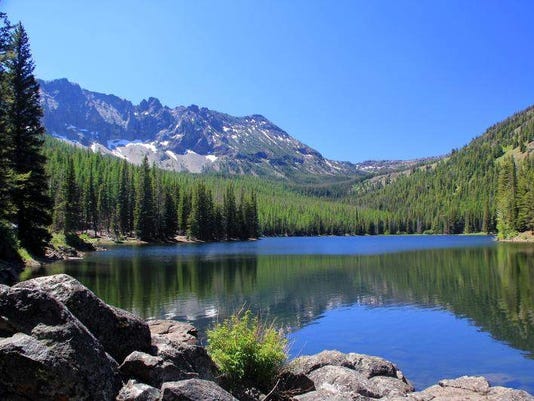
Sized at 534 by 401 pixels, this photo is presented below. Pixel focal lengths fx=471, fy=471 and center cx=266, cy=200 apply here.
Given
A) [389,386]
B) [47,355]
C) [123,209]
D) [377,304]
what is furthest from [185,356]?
[123,209]

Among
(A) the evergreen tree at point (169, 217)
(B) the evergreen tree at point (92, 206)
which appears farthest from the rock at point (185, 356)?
(A) the evergreen tree at point (169, 217)

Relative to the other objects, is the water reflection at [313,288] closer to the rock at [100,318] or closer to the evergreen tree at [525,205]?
the rock at [100,318]

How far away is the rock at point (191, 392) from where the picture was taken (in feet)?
27.7

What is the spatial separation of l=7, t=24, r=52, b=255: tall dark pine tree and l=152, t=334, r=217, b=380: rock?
168 ft

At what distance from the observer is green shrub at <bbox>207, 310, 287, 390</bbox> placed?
12477 millimetres

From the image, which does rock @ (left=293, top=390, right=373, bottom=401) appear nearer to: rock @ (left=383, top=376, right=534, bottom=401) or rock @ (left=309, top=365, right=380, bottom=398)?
rock @ (left=309, top=365, right=380, bottom=398)

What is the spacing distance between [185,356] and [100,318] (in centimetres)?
225

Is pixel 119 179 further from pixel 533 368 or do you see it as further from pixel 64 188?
pixel 533 368

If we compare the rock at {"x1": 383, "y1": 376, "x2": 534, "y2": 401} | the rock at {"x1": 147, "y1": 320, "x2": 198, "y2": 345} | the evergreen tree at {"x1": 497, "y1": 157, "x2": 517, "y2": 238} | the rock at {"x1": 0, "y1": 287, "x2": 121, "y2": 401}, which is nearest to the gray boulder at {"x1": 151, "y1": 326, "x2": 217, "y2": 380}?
the rock at {"x1": 147, "y1": 320, "x2": 198, "y2": 345}

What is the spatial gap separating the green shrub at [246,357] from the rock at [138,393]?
365 cm

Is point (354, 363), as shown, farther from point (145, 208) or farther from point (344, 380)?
point (145, 208)

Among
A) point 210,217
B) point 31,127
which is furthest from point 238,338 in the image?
point 210,217

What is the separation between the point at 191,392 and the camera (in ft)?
28.3

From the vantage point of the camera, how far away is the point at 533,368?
77.5 ft
